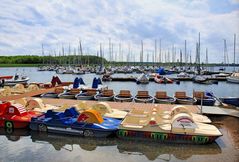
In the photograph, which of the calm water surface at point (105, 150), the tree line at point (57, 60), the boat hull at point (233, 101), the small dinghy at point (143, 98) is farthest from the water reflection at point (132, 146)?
the tree line at point (57, 60)

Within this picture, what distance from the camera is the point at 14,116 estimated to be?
53.5 feet

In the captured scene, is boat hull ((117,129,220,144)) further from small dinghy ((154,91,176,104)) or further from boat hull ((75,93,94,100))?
boat hull ((75,93,94,100))

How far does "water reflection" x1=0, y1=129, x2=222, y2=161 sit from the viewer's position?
41.1 feet

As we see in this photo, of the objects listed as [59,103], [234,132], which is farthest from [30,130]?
[234,132]

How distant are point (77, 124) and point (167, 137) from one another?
5022 mm

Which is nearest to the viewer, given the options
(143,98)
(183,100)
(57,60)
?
(183,100)

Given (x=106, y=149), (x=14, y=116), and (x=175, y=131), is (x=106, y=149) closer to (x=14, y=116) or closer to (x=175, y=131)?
(x=175, y=131)

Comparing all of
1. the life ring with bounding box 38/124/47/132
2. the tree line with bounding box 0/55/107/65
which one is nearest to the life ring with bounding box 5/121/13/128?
the life ring with bounding box 38/124/47/132

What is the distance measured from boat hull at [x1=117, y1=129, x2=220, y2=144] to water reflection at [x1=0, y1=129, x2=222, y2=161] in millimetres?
234

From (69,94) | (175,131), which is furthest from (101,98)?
(175,131)

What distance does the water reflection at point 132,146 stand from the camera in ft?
41.1

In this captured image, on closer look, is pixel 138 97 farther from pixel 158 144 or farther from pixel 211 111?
pixel 158 144

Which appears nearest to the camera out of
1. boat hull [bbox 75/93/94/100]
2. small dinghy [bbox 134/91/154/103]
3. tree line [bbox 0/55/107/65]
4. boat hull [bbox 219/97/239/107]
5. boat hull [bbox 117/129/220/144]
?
boat hull [bbox 117/129/220/144]

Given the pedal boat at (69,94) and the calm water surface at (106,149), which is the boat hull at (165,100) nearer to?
the calm water surface at (106,149)
